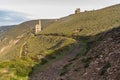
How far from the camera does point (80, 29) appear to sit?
15250 centimetres

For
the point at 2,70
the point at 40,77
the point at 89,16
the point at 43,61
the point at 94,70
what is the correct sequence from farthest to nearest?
the point at 89,16
the point at 43,61
the point at 2,70
the point at 40,77
the point at 94,70

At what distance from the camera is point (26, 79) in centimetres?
4472

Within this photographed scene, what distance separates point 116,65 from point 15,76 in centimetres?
1743

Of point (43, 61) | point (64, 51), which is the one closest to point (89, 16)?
point (64, 51)

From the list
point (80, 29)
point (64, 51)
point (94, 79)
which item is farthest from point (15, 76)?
point (80, 29)

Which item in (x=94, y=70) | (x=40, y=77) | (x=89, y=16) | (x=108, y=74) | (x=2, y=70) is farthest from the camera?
(x=89, y=16)

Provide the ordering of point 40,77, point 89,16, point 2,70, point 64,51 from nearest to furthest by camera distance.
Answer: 1. point 40,77
2. point 2,70
3. point 64,51
4. point 89,16

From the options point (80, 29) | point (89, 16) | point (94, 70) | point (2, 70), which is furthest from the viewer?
point (89, 16)

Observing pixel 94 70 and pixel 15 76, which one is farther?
pixel 15 76

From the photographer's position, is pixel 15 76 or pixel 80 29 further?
pixel 80 29

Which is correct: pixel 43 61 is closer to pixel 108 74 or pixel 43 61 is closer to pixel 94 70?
pixel 94 70

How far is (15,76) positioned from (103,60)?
14.2 metres

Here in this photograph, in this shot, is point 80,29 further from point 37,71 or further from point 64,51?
point 37,71

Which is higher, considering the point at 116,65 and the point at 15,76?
the point at 116,65
